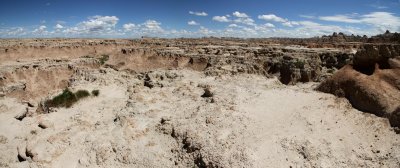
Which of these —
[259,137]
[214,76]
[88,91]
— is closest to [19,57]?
[88,91]

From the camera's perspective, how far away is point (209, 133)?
47.8 feet

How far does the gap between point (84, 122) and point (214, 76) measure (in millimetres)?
12505

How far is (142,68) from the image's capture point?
3628 centimetres

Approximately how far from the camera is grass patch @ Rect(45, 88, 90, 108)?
21.9 meters

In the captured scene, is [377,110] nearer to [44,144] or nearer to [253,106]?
[253,106]

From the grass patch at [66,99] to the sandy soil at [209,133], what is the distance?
2.68ft

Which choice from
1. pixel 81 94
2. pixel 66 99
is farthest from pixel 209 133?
pixel 81 94

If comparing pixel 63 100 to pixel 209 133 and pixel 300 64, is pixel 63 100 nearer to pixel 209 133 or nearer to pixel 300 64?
pixel 209 133

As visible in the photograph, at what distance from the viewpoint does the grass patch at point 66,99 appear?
21922mm

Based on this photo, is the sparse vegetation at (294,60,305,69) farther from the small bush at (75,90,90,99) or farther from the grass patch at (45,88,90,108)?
the grass patch at (45,88,90,108)

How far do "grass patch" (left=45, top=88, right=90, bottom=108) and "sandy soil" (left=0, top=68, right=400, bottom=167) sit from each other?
82 centimetres

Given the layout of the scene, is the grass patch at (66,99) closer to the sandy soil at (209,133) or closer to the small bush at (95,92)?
the small bush at (95,92)

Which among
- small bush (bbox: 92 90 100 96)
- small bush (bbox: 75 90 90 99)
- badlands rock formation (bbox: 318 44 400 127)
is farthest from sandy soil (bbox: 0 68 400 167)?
small bush (bbox: 92 90 100 96)

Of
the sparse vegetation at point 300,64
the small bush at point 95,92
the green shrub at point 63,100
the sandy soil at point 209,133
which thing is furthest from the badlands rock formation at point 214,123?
the sparse vegetation at point 300,64
